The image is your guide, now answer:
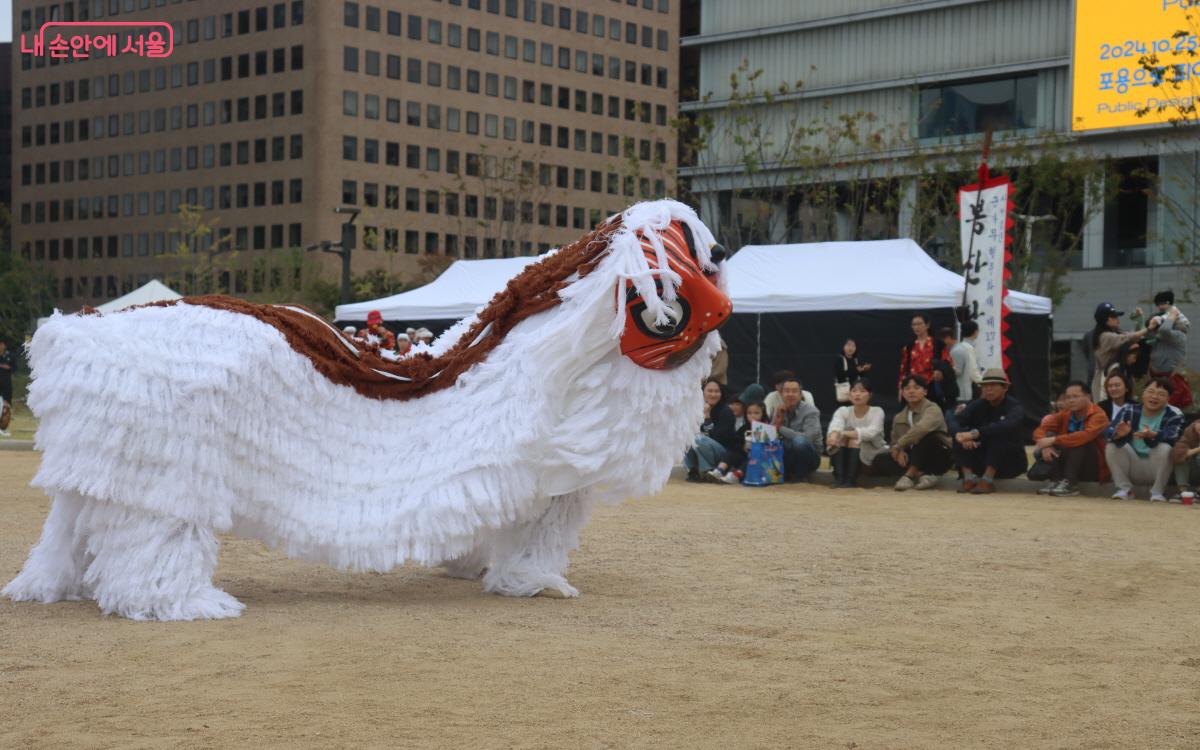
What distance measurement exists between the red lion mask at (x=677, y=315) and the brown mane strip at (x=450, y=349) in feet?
1.04

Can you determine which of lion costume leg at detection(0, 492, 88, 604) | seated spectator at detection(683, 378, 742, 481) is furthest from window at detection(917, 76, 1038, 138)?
lion costume leg at detection(0, 492, 88, 604)

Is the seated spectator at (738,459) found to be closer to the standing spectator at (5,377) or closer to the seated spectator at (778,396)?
the seated spectator at (778,396)

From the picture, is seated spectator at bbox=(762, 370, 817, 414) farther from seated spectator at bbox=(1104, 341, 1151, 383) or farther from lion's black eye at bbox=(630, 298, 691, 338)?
lion's black eye at bbox=(630, 298, 691, 338)

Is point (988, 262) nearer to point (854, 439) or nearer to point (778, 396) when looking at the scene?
point (778, 396)

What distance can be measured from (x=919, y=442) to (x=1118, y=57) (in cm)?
2931

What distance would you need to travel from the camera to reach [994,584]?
8398 millimetres

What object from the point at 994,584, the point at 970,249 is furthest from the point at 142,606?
the point at 970,249

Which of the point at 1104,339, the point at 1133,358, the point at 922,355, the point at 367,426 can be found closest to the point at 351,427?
the point at 367,426

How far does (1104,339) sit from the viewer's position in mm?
16703

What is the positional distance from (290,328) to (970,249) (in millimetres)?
12814

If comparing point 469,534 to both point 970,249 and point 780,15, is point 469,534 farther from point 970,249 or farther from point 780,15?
point 780,15

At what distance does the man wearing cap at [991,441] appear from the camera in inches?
593

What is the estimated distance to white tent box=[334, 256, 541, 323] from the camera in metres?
24.2

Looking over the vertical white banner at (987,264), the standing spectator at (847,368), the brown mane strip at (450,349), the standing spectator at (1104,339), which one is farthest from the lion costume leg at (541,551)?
the vertical white banner at (987,264)
